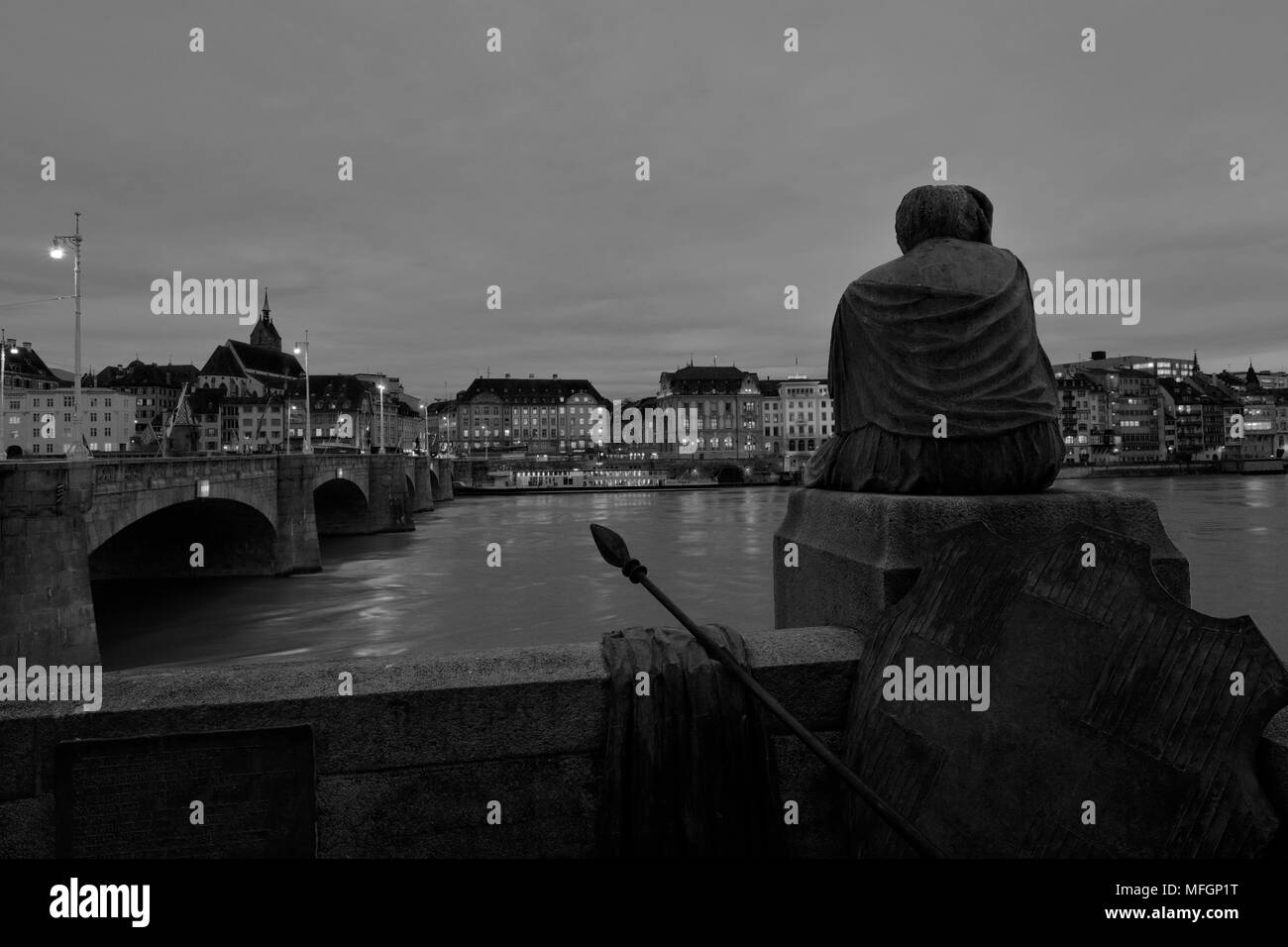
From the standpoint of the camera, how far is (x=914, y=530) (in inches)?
119

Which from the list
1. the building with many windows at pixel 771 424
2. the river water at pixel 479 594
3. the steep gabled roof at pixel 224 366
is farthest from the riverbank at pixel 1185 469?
the steep gabled roof at pixel 224 366

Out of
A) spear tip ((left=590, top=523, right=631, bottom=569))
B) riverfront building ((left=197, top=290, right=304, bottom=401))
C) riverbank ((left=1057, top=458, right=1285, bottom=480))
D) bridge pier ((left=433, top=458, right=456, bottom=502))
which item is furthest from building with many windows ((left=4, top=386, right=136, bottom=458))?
riverbank ((left=1057, top=458, right=1285, bottom=480))

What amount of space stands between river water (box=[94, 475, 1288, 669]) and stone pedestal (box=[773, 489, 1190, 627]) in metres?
5.46

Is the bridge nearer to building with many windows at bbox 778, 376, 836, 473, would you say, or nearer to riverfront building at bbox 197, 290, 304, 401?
riverfront building at bbox 197, 290, 304, 401

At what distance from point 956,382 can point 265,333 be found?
160355 mm

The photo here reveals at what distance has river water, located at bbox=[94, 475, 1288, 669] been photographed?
70.4 ft

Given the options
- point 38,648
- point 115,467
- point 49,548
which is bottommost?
point 38,648

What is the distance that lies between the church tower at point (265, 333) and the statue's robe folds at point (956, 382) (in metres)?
157

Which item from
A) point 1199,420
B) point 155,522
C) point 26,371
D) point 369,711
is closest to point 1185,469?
point 1199,420

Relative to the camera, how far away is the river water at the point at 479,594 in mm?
21453
